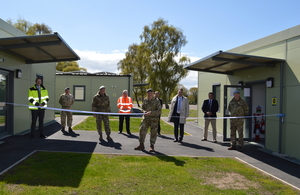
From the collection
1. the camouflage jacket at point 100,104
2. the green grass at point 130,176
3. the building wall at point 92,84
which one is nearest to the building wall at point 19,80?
the camouflage jacket at point 100,104

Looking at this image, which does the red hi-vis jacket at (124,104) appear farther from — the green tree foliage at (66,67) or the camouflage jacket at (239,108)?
the green tree foliage at (66,67)

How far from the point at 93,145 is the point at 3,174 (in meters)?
3.18

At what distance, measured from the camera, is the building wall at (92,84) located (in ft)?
74.1

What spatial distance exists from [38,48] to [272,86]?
758cm

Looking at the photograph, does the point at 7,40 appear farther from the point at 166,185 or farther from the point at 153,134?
the point at 166,185

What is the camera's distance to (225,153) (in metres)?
7.66

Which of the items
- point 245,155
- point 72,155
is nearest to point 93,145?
point 72,155

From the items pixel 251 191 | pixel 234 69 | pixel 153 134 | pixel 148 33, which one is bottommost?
pixel 251 191

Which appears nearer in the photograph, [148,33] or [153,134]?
[153,134]

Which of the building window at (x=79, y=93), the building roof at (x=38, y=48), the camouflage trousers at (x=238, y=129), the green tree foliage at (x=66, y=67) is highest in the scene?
the green tree foliage at (x=66, y=67)

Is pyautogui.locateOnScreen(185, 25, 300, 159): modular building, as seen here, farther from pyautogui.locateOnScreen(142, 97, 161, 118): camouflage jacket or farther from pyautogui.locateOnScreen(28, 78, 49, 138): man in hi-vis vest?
pyautogui.locateOnScreen(28, 78, 49, 138): man in hi-vis vest

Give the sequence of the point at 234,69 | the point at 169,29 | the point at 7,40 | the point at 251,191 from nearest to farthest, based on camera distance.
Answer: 1. the point at 251,191
2. the point at 7,40
3. the point at 234,69
4. the point at 169,29

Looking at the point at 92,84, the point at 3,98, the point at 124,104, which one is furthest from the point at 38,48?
the point at 92,84

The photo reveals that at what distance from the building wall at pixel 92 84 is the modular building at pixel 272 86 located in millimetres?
13800
